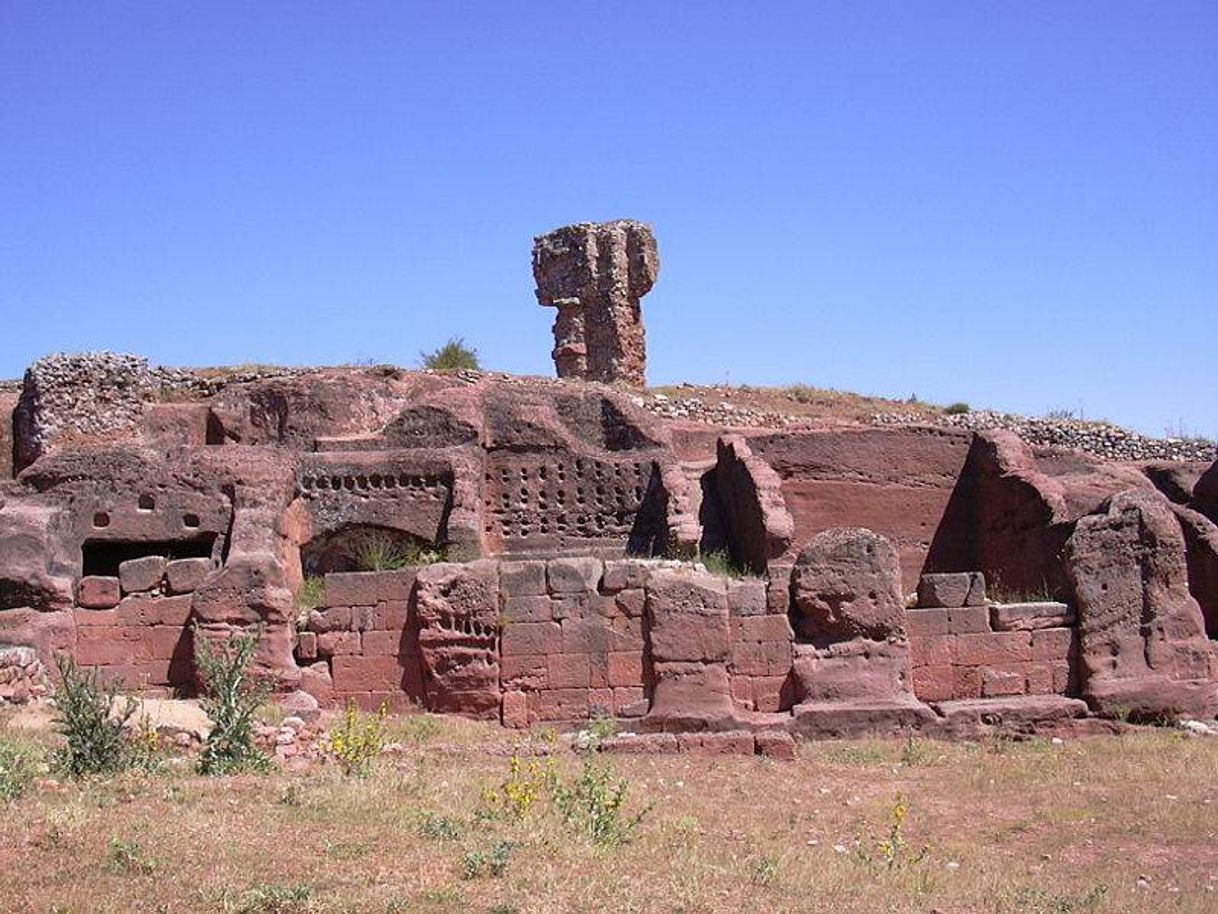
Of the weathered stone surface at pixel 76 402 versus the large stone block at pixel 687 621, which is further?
the weathered stone surface at pixel 76 402

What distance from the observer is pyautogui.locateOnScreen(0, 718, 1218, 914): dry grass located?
22.8ft

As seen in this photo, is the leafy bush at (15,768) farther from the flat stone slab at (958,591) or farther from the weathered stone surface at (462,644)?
the flat stone slab at (958,591)

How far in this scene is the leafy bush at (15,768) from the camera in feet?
28.1

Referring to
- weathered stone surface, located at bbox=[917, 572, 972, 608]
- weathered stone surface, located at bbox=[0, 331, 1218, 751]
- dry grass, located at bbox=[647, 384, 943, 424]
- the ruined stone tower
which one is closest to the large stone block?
weathered stone surface, located at bbox=[0, 331, 1218, 751]

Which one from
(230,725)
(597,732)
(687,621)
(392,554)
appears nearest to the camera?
(230,725)

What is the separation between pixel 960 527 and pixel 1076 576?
5.02 meters

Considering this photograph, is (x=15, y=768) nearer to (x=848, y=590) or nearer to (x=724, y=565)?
(x=848, y=590)

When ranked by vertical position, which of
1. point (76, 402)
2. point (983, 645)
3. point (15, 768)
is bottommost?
point (15, 768)

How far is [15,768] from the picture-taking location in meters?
9.25

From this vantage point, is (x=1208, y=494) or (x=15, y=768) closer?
(x=15, y=768)

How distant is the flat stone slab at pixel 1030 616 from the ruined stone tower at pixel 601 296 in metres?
17.5

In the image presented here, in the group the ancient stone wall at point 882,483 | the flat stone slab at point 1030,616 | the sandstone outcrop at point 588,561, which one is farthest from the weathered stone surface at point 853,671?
the ancient stone wall at point 882,483

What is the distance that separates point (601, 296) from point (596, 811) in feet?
76.0

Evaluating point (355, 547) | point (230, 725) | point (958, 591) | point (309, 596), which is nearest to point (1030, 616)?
point (958, 591)
